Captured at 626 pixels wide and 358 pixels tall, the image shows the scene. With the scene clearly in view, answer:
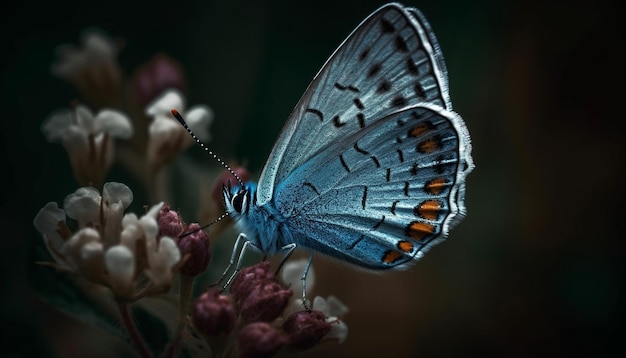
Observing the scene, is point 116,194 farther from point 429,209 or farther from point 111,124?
point 429,209

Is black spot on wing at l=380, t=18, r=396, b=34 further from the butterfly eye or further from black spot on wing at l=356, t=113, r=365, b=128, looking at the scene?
the butterfly eye

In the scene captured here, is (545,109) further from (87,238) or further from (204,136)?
(87,238)

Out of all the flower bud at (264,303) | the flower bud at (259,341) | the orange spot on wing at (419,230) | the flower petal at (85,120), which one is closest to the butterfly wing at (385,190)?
the orange spot on wing at (419,230)

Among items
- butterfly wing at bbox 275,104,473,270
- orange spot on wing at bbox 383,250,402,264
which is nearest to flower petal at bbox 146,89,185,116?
butterfly wing at bbox 275,104,473,270

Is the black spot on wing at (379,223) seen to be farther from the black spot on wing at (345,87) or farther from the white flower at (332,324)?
the black spot on wing at (345,87)

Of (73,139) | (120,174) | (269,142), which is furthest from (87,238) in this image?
(269,142)
